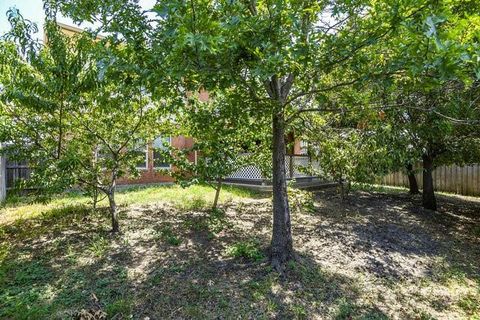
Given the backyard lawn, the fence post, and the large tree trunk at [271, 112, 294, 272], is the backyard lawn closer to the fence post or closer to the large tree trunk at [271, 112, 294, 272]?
the large tree trunk at [271, 112, 294, 272]

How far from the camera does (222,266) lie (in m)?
4.44

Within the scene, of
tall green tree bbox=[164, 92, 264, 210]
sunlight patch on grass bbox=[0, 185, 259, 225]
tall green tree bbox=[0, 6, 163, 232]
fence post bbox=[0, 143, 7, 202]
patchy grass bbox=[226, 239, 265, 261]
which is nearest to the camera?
tall green tree bbox=[0, 6, 163, 232]

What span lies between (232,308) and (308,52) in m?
2.92

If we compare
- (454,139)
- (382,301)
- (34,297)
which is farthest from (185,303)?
(454,139)

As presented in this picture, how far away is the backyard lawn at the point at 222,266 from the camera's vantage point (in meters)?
3.54

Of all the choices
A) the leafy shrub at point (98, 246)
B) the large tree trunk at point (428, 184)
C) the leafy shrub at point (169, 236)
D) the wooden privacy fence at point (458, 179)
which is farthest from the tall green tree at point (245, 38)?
the wooden privacy fence at point (458, 179)

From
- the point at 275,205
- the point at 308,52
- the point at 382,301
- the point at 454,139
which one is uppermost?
the point at 308,52

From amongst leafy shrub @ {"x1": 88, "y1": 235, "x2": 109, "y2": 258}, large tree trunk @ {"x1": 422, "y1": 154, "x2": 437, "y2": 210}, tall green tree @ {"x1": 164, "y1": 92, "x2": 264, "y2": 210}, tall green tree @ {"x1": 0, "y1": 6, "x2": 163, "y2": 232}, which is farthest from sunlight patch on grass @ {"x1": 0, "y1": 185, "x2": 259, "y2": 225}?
large tree trunk @ {"x1": 422, "y1": 154, "x2": 437, "y2": 210}

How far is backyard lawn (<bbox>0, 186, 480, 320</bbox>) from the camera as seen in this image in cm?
354

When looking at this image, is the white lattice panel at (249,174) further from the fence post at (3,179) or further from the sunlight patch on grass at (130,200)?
the fence post at (3,179)

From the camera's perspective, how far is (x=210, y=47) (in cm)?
219

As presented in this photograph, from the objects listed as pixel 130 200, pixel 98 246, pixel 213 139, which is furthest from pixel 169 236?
pixel 130 200

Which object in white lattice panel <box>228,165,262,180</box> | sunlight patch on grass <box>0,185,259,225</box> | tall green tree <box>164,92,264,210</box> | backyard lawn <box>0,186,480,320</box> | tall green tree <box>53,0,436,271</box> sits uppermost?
tall green tree <box>53,0,436,271</box>

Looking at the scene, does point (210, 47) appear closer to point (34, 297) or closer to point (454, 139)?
point (34, 297)
